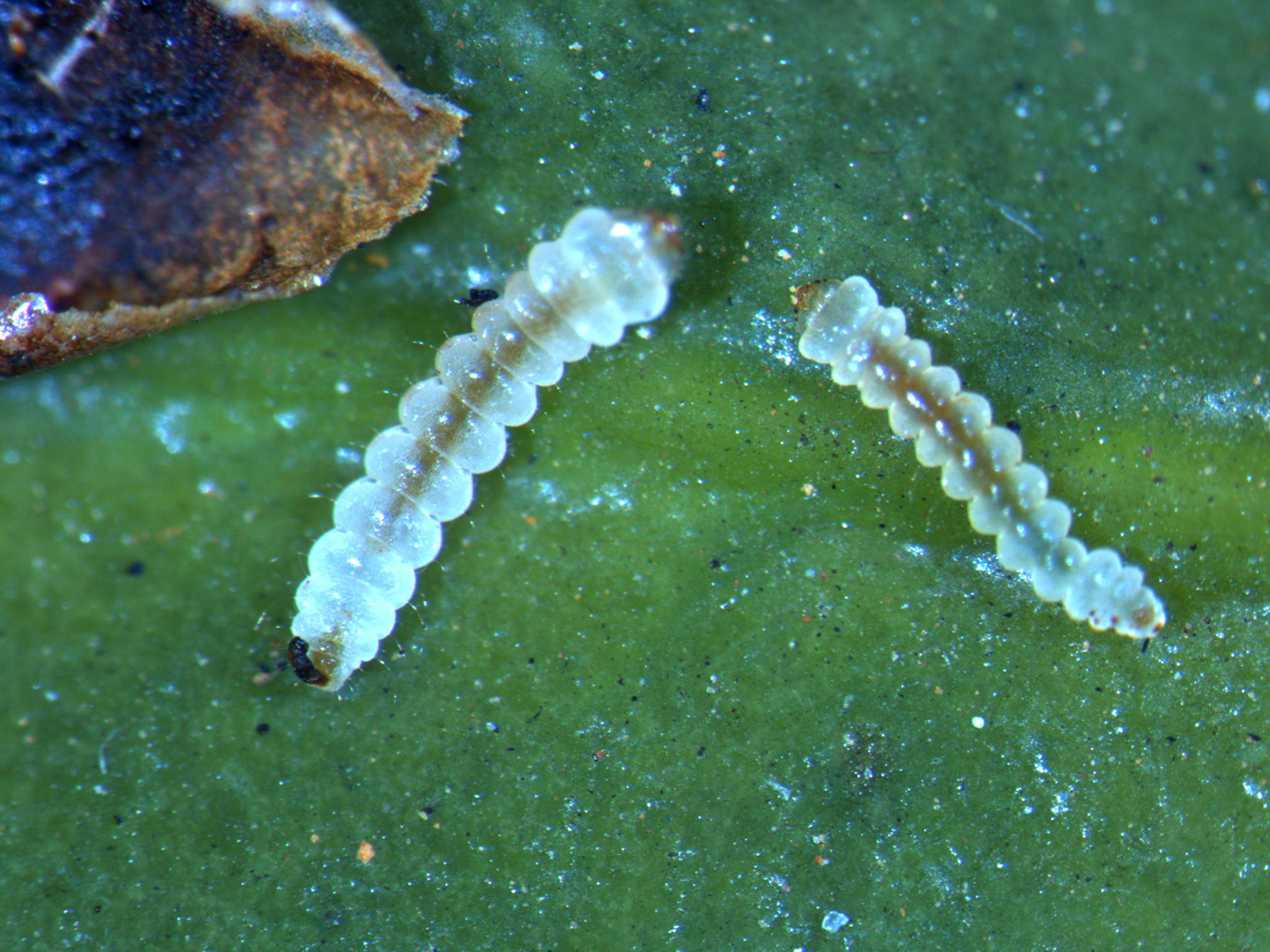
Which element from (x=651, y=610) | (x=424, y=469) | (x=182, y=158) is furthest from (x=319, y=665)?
(x=182, y=158)

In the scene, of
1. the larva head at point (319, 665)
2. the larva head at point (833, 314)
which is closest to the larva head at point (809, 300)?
the larva head at point (833, 314)

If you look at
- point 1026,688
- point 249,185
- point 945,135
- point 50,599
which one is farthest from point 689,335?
point 50,599

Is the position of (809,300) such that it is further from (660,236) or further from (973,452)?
(973,452)

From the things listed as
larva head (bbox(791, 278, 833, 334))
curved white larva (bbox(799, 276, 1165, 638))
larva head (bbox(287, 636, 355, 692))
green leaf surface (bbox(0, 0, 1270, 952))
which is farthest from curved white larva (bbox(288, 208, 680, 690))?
curved white larva (bbox(799, 276, 1165, 638))

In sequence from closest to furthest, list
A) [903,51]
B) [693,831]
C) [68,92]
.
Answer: [68,92], [693,831], [903,51]

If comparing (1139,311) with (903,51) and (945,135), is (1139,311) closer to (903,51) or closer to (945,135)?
(945,135)

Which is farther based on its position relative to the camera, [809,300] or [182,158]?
[809,300]

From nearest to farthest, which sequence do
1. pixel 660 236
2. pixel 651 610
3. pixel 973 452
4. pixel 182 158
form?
pixel 182 158 → pixel 660 236 → pixel 973 452 → pixel 651 610
